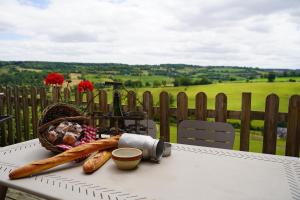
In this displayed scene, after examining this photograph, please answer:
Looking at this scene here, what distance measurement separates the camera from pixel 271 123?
2725 millimetres

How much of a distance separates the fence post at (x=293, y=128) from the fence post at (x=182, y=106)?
1.12 meters

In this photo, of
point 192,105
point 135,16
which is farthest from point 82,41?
point 192,105

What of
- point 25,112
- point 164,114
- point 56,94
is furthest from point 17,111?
point 164,114

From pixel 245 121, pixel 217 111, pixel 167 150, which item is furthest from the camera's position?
pixel 217 111

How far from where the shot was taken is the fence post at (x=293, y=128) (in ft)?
8.50

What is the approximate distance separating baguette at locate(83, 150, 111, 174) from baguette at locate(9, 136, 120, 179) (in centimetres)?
5

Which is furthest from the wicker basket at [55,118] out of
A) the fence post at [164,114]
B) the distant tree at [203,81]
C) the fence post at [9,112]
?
the fence post at [9,112]

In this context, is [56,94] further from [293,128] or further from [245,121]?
[293,128]

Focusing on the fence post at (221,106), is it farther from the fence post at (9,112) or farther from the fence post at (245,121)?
the fence post at (9,112)

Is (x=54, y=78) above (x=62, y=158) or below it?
above

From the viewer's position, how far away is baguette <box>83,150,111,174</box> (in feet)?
4.10

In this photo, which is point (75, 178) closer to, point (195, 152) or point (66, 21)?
point (195, 152)

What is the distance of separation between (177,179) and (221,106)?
189cm

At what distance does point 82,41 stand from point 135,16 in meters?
1.57
